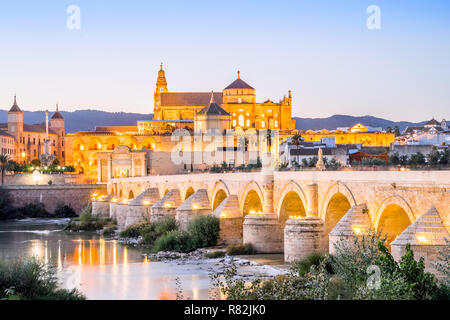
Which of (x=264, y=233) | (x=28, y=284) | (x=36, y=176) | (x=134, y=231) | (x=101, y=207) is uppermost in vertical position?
(x=36, y=176)

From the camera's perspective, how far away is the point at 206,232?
26828 mm

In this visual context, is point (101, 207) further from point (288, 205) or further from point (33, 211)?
point (288, 205)

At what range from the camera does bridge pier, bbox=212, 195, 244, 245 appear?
88.6ft

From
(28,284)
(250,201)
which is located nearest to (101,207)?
(250,201)

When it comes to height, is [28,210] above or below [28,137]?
below

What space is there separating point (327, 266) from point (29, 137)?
3477 inches

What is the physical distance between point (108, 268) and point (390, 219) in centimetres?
1044

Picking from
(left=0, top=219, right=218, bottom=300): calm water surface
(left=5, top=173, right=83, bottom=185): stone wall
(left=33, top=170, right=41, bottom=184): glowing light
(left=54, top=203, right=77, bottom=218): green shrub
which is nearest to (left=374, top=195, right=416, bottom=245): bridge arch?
(left=0, top=219, right=218, bottom=300): calm water surface

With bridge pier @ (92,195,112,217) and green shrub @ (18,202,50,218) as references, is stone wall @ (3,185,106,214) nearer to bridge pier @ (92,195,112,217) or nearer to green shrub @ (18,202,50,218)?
green shrub @ (18,202,50,218)

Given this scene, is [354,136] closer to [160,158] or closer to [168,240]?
[160,158]

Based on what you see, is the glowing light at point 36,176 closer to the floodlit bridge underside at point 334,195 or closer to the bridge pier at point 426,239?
Answer: the floodlit bridge underside at point 334,195

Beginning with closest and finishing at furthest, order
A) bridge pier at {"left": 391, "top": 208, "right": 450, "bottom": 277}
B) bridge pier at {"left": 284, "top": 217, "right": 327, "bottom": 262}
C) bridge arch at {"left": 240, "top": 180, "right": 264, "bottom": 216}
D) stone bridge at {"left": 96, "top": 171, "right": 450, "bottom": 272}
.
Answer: bridge pier at {"left": 391, "top": 208, "right": 450, "bottom": 277}
stone bridge at {"left": 96, "top": 171, "right": 450, "bottom": 272}
bridge pier at {"left": 284, "top": 217, "right": 327, "bottom": 262}
bridge arch at {"left": 240, "top": 180, "right": 264, "bottom": 216}

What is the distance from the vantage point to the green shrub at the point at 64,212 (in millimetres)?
59344
